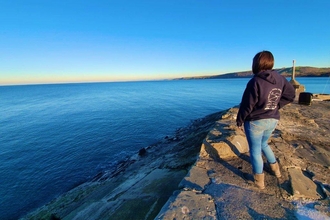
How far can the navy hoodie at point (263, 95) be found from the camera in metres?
2.68

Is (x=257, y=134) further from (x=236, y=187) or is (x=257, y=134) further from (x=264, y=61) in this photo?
(x=264, y=61)

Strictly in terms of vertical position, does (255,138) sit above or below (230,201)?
above

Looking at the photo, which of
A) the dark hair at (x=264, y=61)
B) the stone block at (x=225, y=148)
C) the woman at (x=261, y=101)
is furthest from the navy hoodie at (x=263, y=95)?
the stone block at (x=225, y=148)

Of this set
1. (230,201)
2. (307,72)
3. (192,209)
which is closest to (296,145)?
(230,201)

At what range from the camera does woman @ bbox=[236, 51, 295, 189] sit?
270cm

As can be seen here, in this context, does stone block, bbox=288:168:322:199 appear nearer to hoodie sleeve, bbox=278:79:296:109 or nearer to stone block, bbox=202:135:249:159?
stone block, bbox=202:135:249:159

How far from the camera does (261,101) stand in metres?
2.76

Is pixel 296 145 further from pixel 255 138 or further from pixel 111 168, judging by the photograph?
pixel 111 168

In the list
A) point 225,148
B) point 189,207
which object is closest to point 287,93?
point 225,148

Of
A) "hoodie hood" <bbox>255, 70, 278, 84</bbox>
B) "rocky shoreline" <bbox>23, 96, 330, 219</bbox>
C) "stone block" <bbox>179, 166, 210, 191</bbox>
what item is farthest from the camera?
"stone block" <bbox>179, 166, 210, 191</bbox>

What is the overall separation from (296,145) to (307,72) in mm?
161120

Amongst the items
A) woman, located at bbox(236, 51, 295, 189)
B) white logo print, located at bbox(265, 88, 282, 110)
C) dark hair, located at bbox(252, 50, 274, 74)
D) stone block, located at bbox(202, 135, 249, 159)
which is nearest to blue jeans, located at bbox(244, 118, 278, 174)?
woman, located at bbox(236, 51, 295, 189)

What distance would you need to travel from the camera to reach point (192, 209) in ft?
8.14

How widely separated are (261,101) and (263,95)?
106mm
